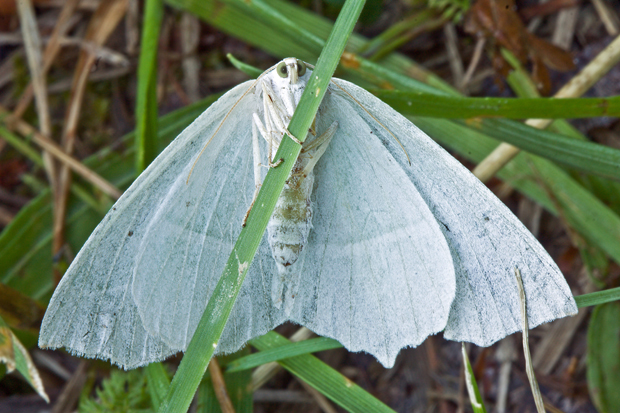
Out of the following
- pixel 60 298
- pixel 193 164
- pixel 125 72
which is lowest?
pixel 60 298

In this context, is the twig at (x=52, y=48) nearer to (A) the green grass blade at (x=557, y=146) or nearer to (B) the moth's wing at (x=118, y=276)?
(B) the moth's wing at (x=118, y=276)

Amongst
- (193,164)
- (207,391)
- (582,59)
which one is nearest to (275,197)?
(193,164)

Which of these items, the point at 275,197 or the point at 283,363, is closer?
the point at 275,197

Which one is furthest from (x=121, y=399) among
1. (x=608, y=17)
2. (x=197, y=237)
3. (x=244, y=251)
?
(x=608, y=17)

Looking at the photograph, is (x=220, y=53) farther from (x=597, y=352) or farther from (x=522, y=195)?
(x=597, y=352)

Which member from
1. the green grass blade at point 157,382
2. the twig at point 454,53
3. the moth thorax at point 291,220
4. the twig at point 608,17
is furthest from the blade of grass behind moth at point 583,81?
the green grass blade at point 157,382

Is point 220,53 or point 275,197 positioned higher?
point 220,53

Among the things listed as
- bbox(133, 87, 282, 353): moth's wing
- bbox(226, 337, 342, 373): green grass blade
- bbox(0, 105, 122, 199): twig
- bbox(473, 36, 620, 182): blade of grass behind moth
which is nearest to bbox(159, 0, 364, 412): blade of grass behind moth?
bbox(133, 87, 282, 353): moth's wing

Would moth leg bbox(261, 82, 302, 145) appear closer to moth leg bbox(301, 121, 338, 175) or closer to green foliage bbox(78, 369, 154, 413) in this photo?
moth leg bbox(301, 121, 338, 175)
